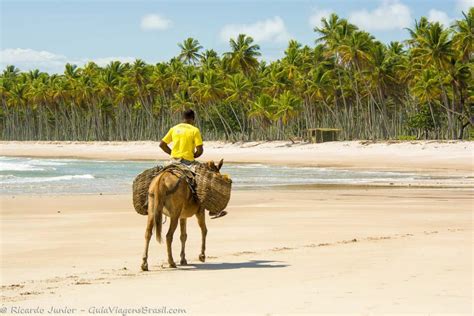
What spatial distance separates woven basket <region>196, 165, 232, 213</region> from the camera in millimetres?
11023

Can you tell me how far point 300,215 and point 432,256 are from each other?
7.83 m

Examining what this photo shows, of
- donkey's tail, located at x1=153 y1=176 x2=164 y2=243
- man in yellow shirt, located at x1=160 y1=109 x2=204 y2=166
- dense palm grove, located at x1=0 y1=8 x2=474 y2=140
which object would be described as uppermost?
dense palm grove, located at x1=0 y1=8 x2=474 y2=140

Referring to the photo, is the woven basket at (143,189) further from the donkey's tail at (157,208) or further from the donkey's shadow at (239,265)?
the donkey's shadow at (239,265)

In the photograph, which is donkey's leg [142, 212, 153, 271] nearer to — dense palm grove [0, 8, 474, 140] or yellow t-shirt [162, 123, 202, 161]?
yellow t-shirt [162, 123, 202, 161]

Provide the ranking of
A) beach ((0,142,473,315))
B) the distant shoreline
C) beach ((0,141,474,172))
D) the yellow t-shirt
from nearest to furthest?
beach ((0,142,473,315)), the yellow t-shirt, the distant shoreline, beach ((0,141,474,172))

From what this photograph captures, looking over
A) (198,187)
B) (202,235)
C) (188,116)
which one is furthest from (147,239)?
(188,116)

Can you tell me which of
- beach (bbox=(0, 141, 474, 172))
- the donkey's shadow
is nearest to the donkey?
the donkey's shadow

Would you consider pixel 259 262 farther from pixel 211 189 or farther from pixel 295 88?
pixel 295 88

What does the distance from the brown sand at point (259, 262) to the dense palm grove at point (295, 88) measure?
188 ft

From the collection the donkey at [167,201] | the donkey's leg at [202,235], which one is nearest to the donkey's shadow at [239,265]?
the donkey's leg at [202,235]

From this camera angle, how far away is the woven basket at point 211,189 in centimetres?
1102

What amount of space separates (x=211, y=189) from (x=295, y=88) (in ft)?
285

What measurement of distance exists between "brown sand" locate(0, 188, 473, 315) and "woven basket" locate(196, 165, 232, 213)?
79 centimetres

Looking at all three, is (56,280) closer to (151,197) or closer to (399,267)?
(151,197)
